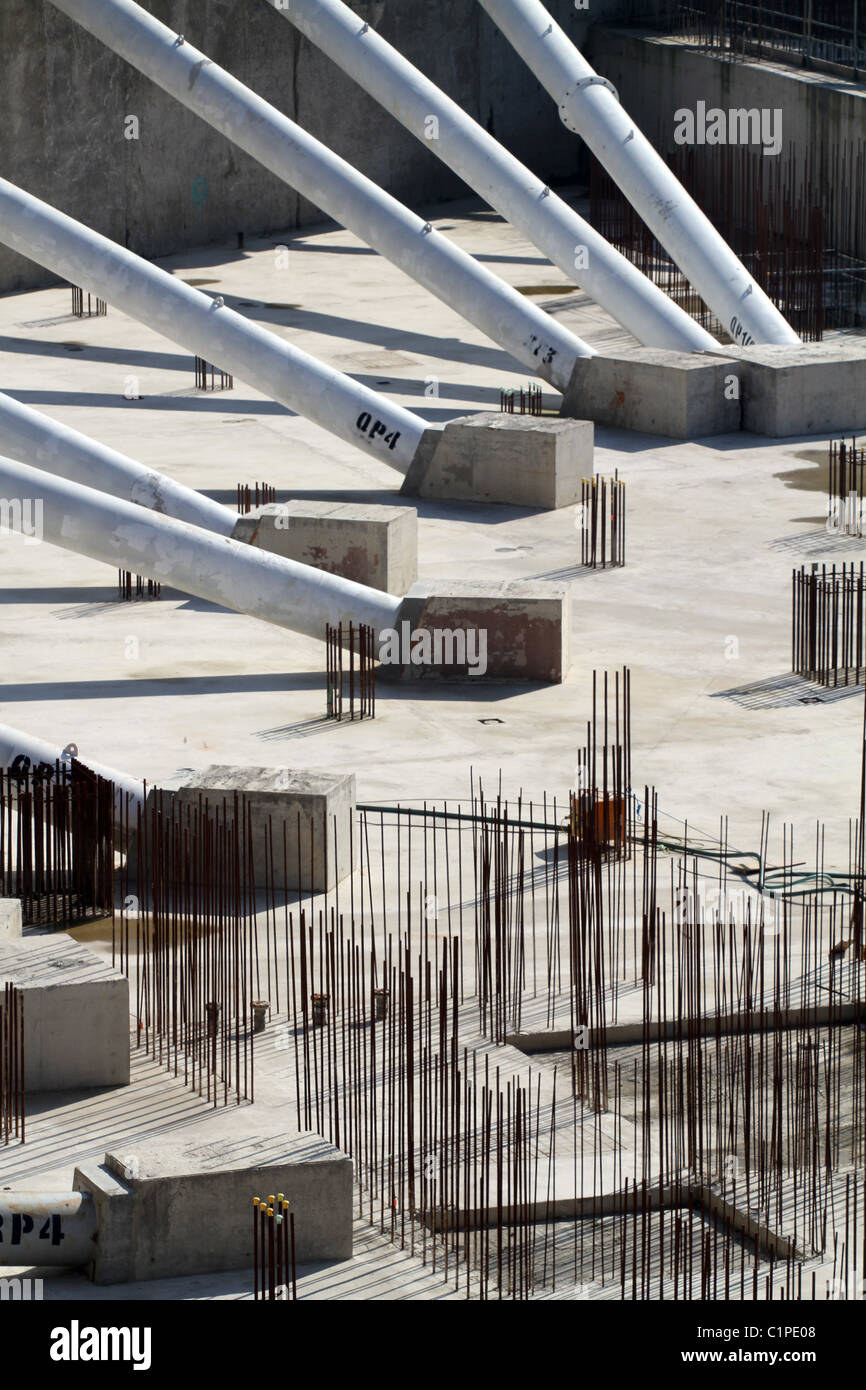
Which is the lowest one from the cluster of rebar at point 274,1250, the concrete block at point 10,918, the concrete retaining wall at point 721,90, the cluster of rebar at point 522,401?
the cluster of rebar at point 274,1250

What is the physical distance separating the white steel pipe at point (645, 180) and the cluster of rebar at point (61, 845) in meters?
19.9

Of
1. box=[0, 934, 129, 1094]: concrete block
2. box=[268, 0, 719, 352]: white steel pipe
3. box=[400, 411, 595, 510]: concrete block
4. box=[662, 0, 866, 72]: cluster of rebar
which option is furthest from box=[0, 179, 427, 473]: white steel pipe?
box=[662, 0, 866, 72]: cluster of rebar

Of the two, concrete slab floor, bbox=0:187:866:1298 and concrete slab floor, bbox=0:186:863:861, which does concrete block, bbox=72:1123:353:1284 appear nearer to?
concrete slab floor, bbox=0:187:866:1298

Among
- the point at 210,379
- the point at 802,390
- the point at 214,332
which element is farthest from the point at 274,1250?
the point at 210,379

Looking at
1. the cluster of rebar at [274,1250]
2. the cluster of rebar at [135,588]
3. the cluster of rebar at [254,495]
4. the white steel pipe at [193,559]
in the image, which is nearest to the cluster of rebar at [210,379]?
the cluster of rebar at [254,495]

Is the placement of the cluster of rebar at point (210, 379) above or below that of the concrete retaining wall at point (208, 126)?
below

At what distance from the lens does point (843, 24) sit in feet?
168

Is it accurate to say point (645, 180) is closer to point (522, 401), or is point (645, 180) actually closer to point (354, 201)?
point (354, 201)

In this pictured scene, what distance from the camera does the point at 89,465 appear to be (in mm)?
27031

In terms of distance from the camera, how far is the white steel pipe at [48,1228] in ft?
44.4

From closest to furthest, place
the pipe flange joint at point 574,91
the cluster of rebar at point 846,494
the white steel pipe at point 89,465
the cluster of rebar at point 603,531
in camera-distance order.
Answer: the white steel pipe at point 89,465 → the cluster of rebar at point 603,531 → the cluster of rebar at point 846,494 → the pipe flange joint at point 574,91

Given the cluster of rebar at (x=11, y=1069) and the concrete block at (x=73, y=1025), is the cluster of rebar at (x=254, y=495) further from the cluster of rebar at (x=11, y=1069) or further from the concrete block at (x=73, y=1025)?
the cluster of rebar at (x=11, y=1069)

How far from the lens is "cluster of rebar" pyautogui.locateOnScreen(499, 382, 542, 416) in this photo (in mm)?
35219
